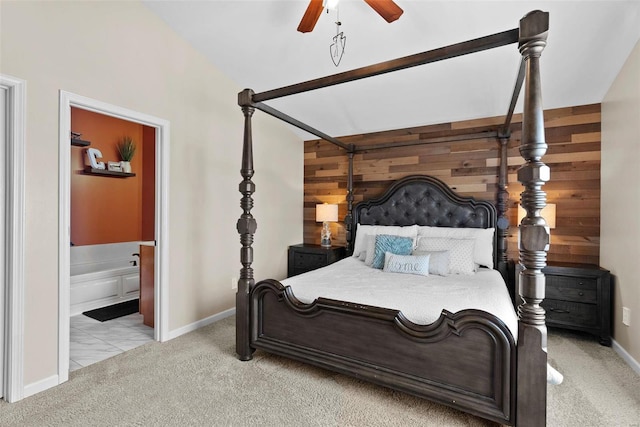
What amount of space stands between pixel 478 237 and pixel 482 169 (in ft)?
2.95

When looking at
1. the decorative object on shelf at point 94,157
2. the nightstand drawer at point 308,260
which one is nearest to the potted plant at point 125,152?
the decorative object on shelf at point 94,157

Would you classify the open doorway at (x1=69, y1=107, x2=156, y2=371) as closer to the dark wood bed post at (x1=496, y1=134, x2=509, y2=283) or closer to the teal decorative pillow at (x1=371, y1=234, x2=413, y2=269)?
the teal decorative pillow at (x1=371, y1=234, x2=413, y2=269)

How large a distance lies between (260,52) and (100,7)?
1.28 m

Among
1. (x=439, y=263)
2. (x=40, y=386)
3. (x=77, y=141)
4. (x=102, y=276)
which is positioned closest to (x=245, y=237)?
(x=40, y=386)

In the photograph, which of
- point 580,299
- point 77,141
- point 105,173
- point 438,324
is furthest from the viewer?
point 105,173

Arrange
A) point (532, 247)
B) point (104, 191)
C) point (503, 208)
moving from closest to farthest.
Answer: point (532, 247)
point (503, 208)
point (104, 191)

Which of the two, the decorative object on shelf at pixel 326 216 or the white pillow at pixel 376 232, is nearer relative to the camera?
the white pillow at pixel 376 232

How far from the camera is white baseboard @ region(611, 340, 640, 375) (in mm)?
2375

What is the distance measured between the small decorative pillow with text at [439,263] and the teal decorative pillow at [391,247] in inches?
12.2

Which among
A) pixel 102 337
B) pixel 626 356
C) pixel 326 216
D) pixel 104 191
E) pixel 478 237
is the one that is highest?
pixel 104 191

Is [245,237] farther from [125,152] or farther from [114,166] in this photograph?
[125,152]

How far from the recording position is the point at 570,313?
2982 millimetres

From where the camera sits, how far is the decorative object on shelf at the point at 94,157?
4.43 m

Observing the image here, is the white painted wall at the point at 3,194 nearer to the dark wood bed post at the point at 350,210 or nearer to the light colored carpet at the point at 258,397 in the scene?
the light colored carpet at the point at 258,397
